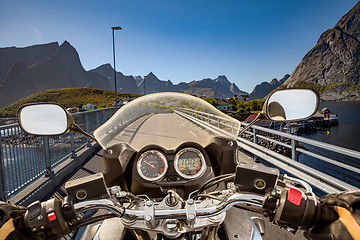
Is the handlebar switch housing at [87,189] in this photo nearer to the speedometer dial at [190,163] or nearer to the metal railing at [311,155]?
the speedometer dial at [190,163]

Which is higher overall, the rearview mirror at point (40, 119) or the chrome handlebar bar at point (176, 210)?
the rearview mirror at point (40, 119)

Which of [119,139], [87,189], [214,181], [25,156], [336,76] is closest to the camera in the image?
[87,189]

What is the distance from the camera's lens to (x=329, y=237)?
2.72 feet

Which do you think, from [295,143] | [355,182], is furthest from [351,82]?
[295,143]

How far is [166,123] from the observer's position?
1.73m

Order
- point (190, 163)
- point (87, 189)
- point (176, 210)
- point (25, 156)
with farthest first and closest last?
point (25, 156) < point (190, 163) < point (87, 189) < point (176, 210)

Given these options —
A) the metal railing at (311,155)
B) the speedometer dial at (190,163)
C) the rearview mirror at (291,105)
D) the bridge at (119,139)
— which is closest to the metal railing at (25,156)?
the bridge at (119,139)

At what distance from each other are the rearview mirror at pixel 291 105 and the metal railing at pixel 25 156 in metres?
4.11

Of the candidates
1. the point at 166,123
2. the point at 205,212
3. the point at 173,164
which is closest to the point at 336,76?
the point at 166,123

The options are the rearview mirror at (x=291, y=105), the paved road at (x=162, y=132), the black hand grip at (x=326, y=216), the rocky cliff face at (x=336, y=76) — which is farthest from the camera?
the rocky cliff face at (x=336, y=76)

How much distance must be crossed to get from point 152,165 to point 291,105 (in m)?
1.12

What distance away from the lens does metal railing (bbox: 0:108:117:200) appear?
3.52 meters

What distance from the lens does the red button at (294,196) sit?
935 mm

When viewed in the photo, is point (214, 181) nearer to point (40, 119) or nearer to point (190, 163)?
point (190, 163)
